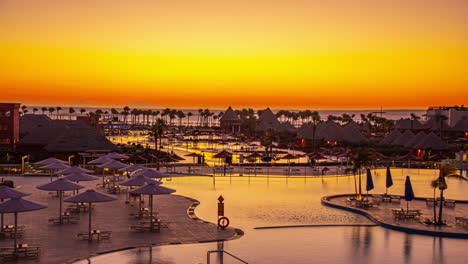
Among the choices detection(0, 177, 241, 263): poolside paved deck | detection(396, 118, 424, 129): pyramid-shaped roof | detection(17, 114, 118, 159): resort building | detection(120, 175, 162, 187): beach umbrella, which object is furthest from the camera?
detection(396, 118, 424, 129): pyramid-shaped roof

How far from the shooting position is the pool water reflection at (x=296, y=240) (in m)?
15.5

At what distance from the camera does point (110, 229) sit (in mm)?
18812

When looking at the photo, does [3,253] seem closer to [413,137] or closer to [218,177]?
[218,177]

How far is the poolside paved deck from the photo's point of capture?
15.8 meters

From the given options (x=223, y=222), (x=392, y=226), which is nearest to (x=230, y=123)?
(x=392, y=226)

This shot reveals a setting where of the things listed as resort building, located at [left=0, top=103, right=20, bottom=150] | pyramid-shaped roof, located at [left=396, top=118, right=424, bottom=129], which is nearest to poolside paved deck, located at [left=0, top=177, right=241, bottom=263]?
resort building, located at [left=0, top=103, right=20, bottom=150]

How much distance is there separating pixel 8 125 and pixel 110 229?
1638 inches

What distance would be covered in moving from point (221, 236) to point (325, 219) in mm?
6080

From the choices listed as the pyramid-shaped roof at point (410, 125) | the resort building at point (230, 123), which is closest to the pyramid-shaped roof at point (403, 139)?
the pyramid-shaped roof at point (410, 125)

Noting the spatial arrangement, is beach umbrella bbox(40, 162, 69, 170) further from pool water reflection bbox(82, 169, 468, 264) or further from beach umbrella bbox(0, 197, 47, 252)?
beach umbrella bbox(0, 197, 47, 252)

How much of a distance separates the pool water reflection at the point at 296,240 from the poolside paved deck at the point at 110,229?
873 millimetres

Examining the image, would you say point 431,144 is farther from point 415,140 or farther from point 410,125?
point 410,125

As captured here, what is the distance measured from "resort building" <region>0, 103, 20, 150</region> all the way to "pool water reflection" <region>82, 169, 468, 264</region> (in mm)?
33351

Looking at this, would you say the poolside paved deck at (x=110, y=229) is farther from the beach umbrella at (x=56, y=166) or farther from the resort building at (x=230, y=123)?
the resort building at (x=230, y=123)
